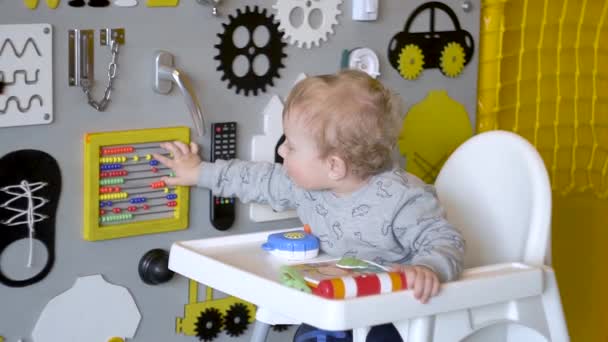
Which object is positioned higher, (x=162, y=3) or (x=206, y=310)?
(x=162, y=3)

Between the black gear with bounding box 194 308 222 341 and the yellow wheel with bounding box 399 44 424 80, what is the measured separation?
481mm

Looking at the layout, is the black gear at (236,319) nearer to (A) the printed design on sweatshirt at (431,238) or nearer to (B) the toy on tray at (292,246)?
(B) the toy on tray at (292,246)

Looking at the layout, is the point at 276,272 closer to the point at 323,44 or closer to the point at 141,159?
the point at 141,159

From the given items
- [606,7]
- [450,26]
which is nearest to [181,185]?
[450,26]

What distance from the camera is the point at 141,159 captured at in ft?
4.37

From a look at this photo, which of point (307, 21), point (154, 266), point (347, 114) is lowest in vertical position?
point (154, 266)

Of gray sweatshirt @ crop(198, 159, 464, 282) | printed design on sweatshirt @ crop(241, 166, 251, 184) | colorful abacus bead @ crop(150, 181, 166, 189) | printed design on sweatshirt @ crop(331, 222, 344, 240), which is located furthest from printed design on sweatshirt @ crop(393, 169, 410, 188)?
colorful abacus bead @ crop(150, 181, 166, 189)

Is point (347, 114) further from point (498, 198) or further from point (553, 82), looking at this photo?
point (553, 82)

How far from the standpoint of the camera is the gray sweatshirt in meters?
1.29

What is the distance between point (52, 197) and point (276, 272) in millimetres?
294

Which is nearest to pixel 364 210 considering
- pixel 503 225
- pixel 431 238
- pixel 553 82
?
pixel 431 238

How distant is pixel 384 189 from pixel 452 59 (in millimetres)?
421

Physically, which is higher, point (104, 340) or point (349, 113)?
point (349, 113)

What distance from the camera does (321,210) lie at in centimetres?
137
